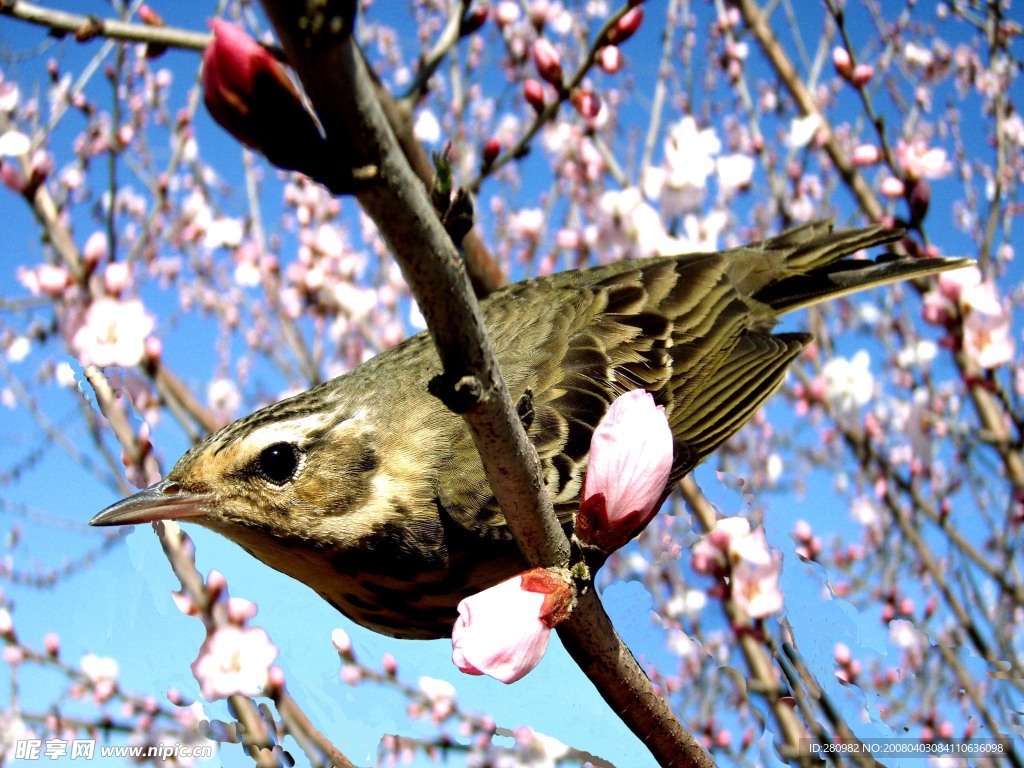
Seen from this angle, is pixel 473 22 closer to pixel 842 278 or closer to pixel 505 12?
pixel 842 278

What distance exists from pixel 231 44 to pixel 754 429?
6.99 metres

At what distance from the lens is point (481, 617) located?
0.82m

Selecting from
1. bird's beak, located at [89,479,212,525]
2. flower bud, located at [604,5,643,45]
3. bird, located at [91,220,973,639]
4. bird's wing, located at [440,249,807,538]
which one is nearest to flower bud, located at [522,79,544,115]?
flower bud, located at [604,5,643,45]

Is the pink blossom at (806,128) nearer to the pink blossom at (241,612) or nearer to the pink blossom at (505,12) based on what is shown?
the pink blossom at (505,12)

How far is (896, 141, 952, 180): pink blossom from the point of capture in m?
2.82

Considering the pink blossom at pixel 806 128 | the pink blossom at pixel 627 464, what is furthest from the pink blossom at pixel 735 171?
the pink blossom at pixel 627 464

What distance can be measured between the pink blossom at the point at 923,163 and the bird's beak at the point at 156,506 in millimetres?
2564

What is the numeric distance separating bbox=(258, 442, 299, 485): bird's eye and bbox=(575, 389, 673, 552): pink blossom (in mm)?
822

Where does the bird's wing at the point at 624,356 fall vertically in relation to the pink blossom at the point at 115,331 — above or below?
below

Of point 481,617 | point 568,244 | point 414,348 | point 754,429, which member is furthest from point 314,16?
point 754,429

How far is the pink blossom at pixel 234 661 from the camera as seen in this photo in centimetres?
167

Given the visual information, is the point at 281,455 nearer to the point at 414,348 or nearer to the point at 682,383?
the point at 414,348

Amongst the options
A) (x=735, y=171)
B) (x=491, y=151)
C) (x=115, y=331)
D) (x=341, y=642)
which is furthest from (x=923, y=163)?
(x=115, y=331)

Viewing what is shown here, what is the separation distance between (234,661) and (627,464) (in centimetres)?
126
